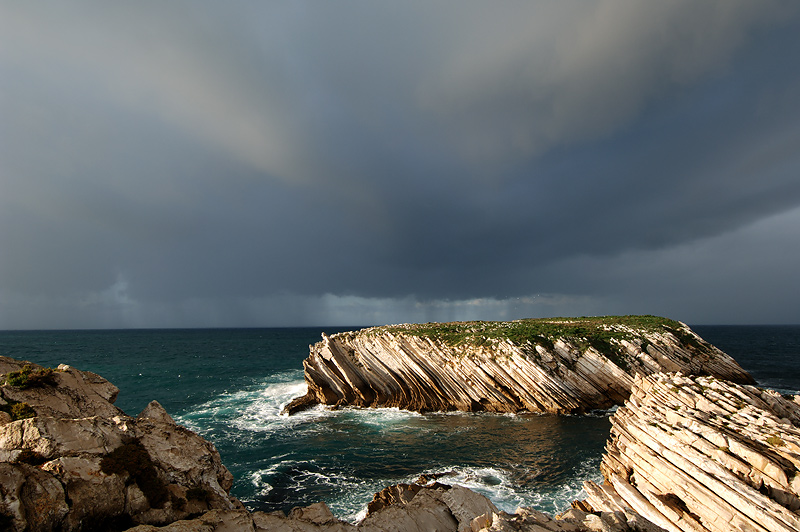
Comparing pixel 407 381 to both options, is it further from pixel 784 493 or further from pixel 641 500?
pixel 784 493

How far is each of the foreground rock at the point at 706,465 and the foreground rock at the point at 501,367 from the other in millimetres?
19687

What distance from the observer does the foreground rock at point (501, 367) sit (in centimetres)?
3972

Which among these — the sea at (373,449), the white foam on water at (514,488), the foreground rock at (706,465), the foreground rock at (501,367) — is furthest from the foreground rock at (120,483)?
the foreground rock at (501,367)

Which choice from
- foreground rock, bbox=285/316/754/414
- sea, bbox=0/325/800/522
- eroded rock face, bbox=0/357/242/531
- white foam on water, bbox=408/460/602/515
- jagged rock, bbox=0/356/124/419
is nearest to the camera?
eroded rock face, bbox=0/357/242/531

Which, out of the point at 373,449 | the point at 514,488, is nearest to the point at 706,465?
the point at 514,488

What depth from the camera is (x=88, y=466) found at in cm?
930

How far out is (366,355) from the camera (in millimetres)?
46625

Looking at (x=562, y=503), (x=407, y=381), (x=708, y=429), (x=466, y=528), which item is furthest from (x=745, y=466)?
(x=407, y=381)

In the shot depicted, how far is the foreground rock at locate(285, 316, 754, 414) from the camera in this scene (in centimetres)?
3972

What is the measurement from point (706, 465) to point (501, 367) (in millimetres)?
27027

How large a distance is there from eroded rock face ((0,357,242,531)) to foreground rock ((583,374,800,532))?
14548 mm

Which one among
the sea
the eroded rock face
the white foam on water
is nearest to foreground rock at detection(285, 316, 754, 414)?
the sea

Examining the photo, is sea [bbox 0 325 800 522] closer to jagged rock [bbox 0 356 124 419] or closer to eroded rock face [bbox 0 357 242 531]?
eroded rock face [bbox 0 357 242 531]

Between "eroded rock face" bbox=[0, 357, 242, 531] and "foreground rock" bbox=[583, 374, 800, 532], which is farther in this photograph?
"foreground rock" bbox=[583, 374, 800, 532]
